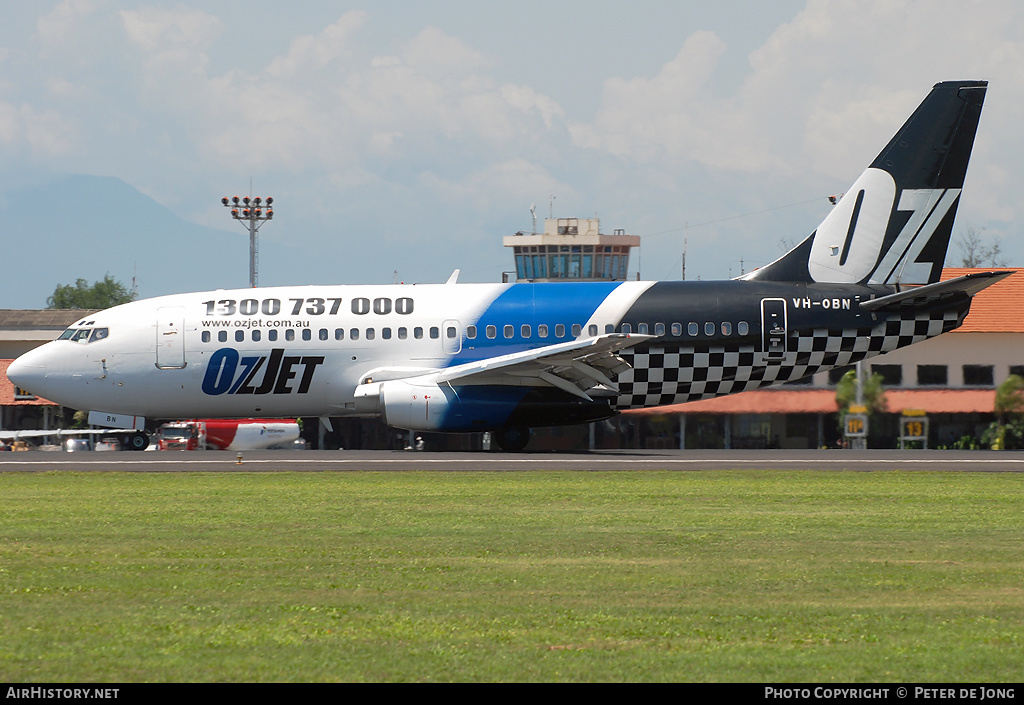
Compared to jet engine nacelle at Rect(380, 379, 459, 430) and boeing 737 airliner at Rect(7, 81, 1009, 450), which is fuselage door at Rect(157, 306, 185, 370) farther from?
jet engine nacelle at Rect(380, 379, 459, 430)

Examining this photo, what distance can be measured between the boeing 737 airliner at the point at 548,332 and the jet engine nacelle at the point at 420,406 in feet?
1.47

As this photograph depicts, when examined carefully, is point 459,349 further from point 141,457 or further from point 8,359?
point 8,359

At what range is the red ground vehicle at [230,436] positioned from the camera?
37438mm

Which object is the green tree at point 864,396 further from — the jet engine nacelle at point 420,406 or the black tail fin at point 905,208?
the jet engine nacelle at point 420,406

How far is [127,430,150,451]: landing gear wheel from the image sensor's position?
1368 inches

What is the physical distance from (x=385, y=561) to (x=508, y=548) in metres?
1.64

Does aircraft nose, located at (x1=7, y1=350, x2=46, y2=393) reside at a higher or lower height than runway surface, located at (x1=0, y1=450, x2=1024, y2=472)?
higher

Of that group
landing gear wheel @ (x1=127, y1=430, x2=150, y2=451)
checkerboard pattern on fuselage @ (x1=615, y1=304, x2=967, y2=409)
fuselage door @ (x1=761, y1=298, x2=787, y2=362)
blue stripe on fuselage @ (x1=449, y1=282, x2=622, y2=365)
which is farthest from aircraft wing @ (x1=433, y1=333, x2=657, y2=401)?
landing gear wheel @ (x1=127, y1=430, x2=150, y2=451)

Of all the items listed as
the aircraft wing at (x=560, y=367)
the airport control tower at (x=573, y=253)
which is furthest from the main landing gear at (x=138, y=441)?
the airport control tower at (x=573, y=253)

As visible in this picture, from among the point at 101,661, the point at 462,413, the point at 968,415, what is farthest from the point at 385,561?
the point at 968,415

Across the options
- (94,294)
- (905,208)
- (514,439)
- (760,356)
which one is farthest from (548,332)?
(94,294)

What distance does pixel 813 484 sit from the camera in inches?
897

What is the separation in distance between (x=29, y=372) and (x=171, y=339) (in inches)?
169

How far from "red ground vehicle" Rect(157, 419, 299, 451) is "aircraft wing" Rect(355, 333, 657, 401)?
622 cm
